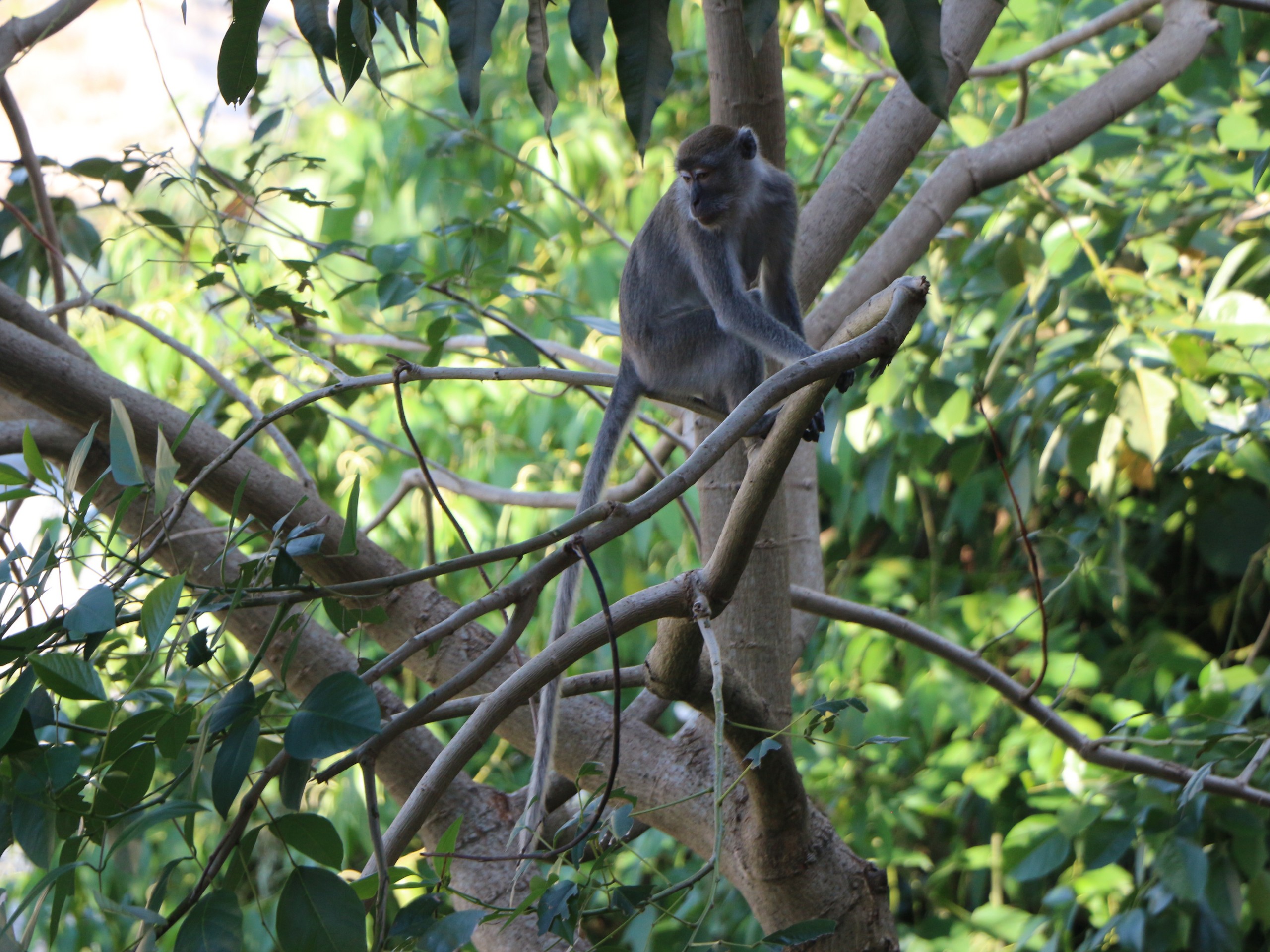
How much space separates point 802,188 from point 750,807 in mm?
1644

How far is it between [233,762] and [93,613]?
174 mm

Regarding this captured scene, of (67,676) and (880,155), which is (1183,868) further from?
(67,676)

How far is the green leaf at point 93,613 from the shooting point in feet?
2.81

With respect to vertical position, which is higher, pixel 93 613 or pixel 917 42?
pixel 917 42

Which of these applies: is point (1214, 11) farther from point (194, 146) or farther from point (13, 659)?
point (13, 659)

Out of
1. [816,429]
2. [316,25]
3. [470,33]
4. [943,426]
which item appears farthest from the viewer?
[943,426]

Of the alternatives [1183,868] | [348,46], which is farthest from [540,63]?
[1183,868]

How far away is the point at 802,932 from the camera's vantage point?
3.33 feet

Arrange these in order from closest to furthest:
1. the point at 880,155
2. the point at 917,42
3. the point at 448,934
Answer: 1. the point at 448,934
2. the point at 917,42
3. the point at 880,155

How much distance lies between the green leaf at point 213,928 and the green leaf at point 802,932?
0.47 meters

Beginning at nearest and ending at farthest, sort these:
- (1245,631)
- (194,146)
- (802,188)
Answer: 1. (194,146)
2. (802,188)
3. (1245,631)

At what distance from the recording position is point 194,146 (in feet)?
5.65

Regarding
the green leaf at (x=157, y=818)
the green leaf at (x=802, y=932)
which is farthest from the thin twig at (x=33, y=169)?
the green leaf at (x=802, y=932)

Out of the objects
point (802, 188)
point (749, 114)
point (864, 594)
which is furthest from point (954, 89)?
point (864, 594)
